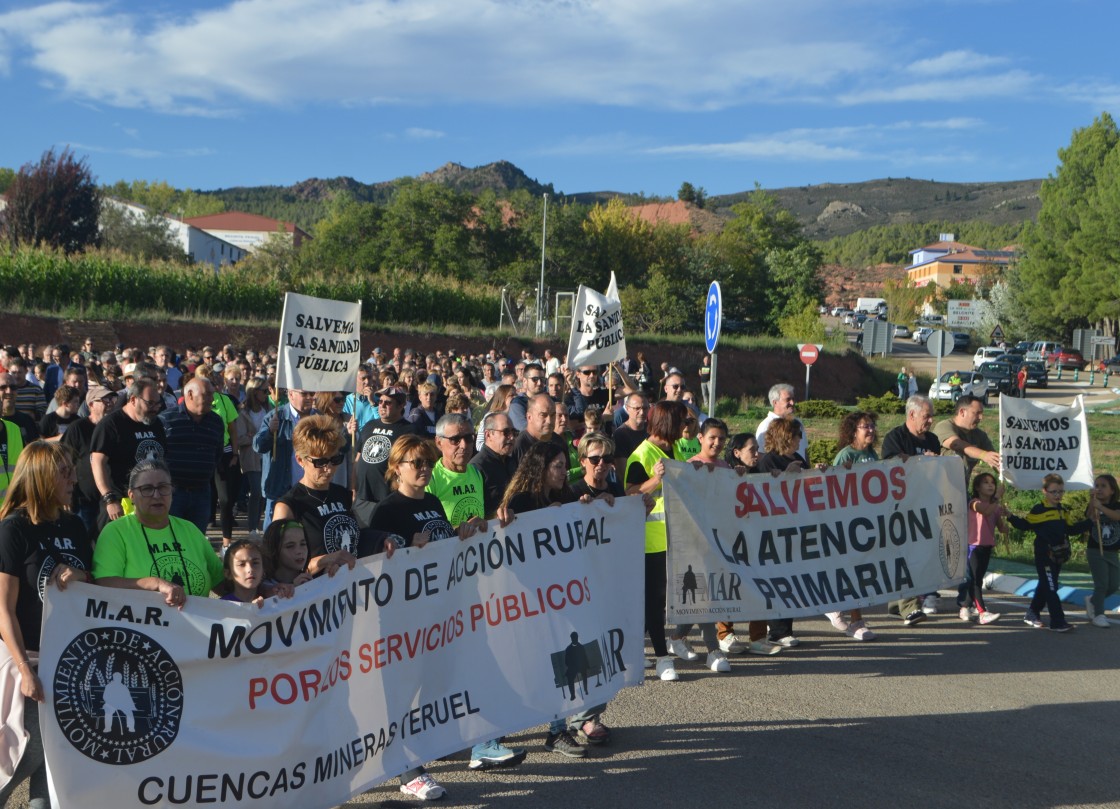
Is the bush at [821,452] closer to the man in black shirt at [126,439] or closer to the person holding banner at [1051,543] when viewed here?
the person holding banner at [1051,543]

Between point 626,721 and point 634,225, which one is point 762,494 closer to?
point 626,721

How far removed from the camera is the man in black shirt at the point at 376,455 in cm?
687

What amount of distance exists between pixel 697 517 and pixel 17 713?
4462 mm

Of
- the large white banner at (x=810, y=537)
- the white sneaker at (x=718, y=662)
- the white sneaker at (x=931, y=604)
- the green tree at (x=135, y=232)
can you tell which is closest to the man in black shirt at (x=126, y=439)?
the large white banner at (x=810, y=537)

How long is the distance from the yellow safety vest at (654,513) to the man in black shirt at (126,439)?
130 inches

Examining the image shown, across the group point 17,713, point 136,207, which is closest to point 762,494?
point 17,713

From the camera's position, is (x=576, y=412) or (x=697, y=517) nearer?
(x=697, y=517)

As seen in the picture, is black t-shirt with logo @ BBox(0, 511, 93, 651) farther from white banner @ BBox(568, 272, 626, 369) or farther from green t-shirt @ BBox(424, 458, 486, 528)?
white banner @ BBox(568, 272, 626, 369)

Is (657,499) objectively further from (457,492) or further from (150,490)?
(150,490)

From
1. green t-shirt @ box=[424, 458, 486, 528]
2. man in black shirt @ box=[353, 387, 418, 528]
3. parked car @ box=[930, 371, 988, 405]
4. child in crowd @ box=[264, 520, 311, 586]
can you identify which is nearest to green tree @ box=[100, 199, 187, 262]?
parked car @ box=[930, 371, 988, 405]

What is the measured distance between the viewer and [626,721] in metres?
6.76

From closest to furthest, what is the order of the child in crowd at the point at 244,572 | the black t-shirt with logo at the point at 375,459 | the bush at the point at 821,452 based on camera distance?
the child in crowd at the point at 244,572 → the black t-shirt with logo at the point at 375,459 → the bush at the point at 821,452

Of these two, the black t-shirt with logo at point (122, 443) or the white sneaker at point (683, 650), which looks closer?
the black t-shirt with logo at point (122, 443)

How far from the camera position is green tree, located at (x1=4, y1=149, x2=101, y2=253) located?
6312 centimetres
